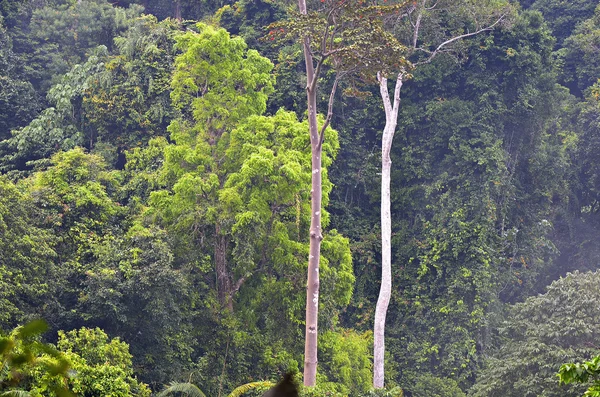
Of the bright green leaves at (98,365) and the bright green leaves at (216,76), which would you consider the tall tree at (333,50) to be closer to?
the bright green leaves at (98,365)

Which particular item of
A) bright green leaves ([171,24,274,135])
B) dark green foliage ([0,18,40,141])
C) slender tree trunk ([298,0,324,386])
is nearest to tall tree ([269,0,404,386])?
slender tree trunk ([298,0,324,386])

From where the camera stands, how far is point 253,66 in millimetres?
14289

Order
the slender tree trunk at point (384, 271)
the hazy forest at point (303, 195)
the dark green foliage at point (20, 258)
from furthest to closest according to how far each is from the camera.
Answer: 1. the slender tree trunk at point (384, 271)
2. the hazy forest at point (303, 195)
3. the dark green foliage at point (20, 258)

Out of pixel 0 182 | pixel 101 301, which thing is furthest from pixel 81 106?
pixel 101 301

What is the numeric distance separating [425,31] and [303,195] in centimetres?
610

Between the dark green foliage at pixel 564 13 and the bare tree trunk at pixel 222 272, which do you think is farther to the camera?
the dark green foliage at pixel 564 13

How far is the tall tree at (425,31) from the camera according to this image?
15.7 meters

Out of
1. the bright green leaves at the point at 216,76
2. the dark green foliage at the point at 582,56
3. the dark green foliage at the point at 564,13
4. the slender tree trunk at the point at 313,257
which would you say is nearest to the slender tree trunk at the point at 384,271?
the bright green leaves at the point at 216,76

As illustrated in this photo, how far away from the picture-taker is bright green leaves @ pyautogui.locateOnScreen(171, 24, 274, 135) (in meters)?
13.8

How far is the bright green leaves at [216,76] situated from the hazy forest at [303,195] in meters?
0.05

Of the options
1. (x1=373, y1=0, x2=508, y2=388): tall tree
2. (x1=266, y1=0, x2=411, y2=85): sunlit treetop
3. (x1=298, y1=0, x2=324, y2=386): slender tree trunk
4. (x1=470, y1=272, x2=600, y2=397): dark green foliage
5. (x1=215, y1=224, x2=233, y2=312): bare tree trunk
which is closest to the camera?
(x1=266, y1=0, x2=411, y2=85): sunlit treetop

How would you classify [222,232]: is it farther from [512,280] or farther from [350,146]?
[512,280]

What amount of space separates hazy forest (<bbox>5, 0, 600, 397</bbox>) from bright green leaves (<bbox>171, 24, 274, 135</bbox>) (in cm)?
5

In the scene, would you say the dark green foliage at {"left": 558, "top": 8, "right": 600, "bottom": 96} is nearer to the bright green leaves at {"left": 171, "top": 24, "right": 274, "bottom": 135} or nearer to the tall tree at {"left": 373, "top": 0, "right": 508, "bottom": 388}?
the tall tree at {"left": 373, "top": 0, "right": 508, "bottom": 388}
